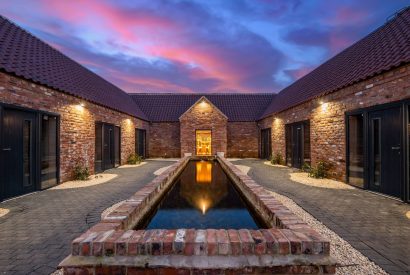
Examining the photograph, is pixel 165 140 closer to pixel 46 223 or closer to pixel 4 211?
pixel 4 211

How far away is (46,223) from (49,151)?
423 cm

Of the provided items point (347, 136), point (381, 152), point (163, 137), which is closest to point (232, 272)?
point (381, 152)

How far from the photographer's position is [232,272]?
6.50 ft

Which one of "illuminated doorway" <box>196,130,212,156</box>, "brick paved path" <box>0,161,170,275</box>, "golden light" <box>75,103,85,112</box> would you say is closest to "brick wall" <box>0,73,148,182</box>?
"golden light" <box>75,103,85,112</box>

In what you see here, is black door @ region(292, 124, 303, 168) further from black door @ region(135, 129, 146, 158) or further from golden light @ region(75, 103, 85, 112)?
black door @ region(135, 129, 146, 158)

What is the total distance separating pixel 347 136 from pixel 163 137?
14.5 metres

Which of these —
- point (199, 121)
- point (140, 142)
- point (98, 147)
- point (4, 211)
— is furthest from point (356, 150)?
point (140, 142)

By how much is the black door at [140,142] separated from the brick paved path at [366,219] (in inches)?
458

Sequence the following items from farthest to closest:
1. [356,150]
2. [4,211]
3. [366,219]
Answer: [356,150], [4,211], [366,219]

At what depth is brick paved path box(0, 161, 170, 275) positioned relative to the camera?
266 centimetres

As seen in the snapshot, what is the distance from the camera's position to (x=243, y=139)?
18750 mm

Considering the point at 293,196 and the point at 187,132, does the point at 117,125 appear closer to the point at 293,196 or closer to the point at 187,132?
the point at 187,132

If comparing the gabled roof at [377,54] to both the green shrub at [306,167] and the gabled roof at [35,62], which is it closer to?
the green shrub at [306,167]

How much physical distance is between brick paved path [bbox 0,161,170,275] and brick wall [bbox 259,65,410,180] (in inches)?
288
